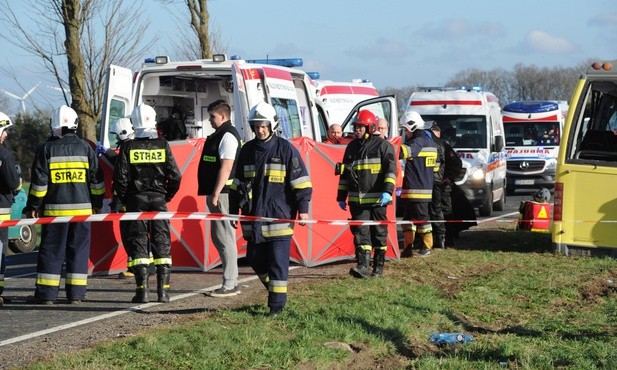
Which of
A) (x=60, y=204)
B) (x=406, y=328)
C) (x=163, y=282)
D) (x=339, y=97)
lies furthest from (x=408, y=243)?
(x=339, y=97)

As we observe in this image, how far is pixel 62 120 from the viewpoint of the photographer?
10531 mm

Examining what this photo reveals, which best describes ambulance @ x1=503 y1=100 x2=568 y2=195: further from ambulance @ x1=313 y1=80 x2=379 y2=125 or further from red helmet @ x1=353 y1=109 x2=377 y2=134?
red helmet @ x1=353 y1=109 x2=377 y2=134

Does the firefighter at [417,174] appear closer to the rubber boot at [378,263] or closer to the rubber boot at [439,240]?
the rubber boot at [439,240]

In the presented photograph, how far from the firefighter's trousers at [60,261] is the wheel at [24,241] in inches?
279

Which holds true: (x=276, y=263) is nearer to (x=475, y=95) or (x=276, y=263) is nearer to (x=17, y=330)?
(x=17, y=330)

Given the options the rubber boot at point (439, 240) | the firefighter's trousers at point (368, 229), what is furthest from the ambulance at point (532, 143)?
the firefighter's trousers at point (368, 229)

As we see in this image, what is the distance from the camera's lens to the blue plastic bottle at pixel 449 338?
8.48 m

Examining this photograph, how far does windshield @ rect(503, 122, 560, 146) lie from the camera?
98.9 ft

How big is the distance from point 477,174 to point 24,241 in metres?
9.11

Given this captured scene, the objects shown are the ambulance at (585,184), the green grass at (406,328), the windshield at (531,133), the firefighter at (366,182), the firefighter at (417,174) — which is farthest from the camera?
the windshield at (531,133)

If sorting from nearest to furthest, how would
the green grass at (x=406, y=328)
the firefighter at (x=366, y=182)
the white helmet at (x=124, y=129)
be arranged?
1. the green grass at (x=406, y=328)
2. the white helmet at (x=124, y=129)
3. the firefighter at (x=366, y=182)

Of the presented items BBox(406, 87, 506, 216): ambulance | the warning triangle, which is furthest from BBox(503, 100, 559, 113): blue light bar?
the warning triangle

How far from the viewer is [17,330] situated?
29.9 feet

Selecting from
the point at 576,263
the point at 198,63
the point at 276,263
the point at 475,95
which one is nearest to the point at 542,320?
the point at 276,263
